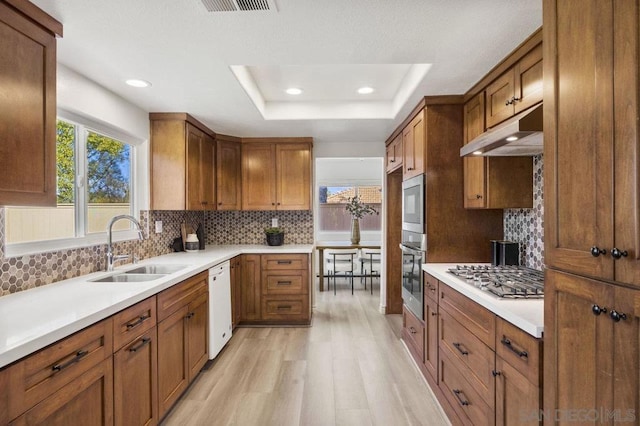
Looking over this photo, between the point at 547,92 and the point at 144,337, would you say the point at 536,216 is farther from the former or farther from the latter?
the point at 144,337

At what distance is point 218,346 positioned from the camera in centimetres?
296

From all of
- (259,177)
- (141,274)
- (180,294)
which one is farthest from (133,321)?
(259,177)

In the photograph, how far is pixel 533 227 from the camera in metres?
2.30

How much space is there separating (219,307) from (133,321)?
137cm

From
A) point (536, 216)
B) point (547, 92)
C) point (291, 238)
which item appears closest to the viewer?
point (547, 92)

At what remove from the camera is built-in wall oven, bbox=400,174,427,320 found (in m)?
2.71

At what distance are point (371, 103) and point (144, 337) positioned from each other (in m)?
2.79

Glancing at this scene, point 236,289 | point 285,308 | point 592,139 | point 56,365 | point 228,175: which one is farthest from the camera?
point 228,175

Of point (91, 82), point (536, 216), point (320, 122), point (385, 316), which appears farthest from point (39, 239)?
point (385, 316)

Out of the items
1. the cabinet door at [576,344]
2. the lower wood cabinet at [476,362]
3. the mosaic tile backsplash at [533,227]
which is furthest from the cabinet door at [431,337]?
the cabinet door at [576,344]

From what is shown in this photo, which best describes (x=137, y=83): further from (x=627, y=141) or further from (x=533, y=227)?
(x=533, y=227)

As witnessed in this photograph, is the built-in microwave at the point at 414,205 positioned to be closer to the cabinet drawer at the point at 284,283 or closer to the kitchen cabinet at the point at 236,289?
the cabinet drawer at the point at 284,283

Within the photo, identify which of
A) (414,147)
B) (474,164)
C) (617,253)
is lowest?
(617,253)

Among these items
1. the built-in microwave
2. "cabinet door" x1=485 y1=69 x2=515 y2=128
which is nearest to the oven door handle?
the built-in microwave
